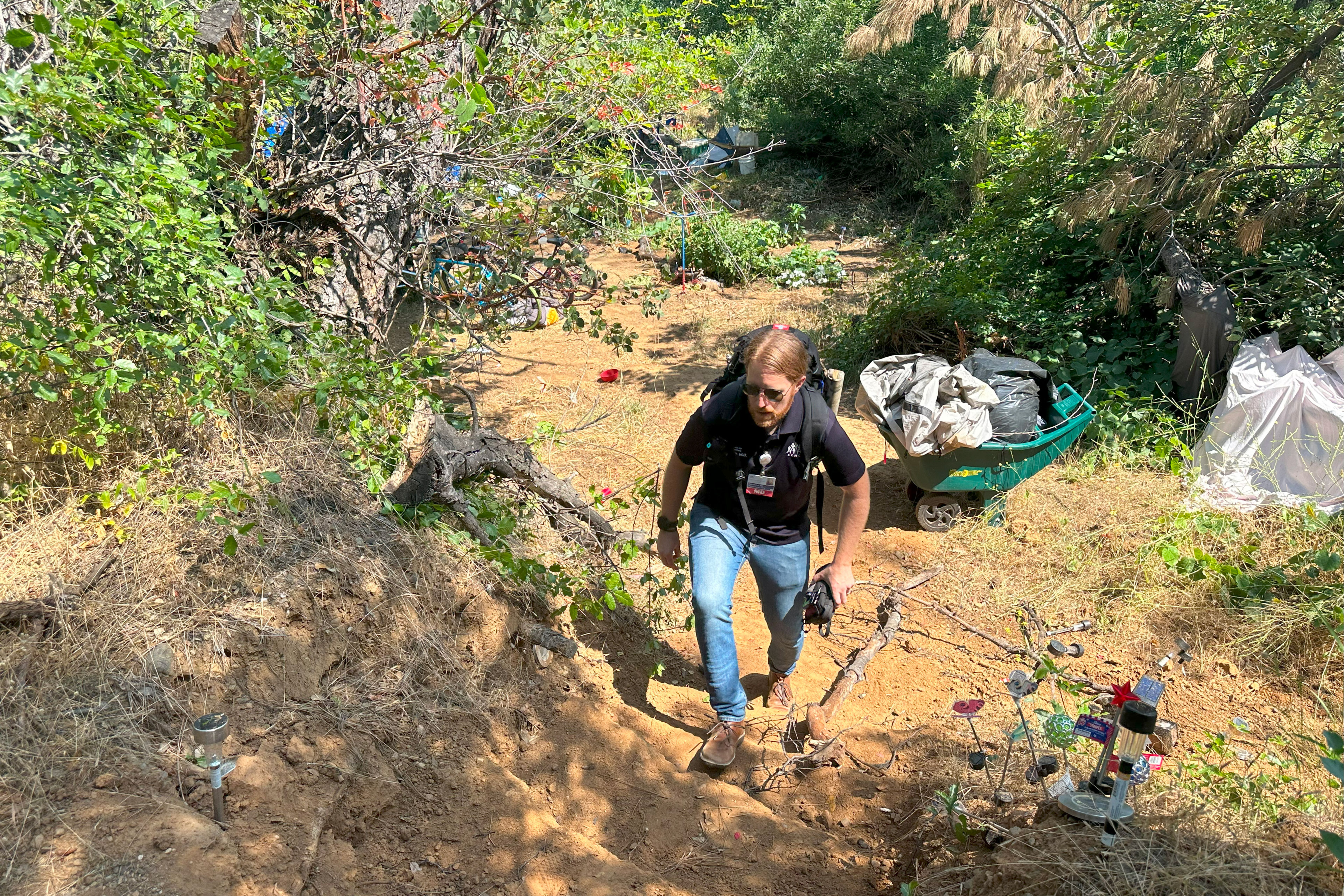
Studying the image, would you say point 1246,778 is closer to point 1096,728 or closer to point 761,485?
point 1096,728

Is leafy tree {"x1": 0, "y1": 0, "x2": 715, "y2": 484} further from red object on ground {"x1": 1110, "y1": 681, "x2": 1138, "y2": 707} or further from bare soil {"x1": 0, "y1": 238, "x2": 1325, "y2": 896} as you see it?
red object on ground {"x1": 1110, "y1": 681, "x2": 1138, "y2": 707}

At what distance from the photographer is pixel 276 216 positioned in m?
4.93

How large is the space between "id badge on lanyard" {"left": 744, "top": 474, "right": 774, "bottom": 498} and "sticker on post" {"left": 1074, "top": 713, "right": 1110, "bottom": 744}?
51.8 inches

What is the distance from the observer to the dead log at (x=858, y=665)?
150 inches

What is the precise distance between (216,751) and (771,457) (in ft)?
6.58

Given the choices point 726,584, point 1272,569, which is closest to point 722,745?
point 726,584

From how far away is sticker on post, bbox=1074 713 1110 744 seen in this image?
2.46m

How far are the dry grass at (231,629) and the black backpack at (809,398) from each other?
131 centimetres

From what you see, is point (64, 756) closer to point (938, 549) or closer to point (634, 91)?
point (938, 549)

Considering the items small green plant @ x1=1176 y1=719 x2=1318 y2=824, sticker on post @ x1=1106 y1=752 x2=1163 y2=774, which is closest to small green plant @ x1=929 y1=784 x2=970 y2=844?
sticker on post @ x1=1106 y1=752 x2=1163 y2=774

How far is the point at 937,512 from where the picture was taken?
588cm

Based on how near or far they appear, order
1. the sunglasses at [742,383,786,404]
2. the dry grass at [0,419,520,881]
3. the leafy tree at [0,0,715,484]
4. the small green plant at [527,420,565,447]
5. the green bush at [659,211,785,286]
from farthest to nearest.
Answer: the green bush at [659,211,785,286], the small green plant at [527,420,565,447], the sunglasses at [742,383,786,404], the leafy tree at [0,0,715,484], the dry grass at [0,419,520,881]

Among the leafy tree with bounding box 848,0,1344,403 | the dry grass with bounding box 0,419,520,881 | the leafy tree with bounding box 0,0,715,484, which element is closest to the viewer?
the dry grass with bounding box 0,419,520,881

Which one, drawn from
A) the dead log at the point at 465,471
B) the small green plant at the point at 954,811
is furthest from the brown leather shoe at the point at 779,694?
the dead log at the point at 465,471
